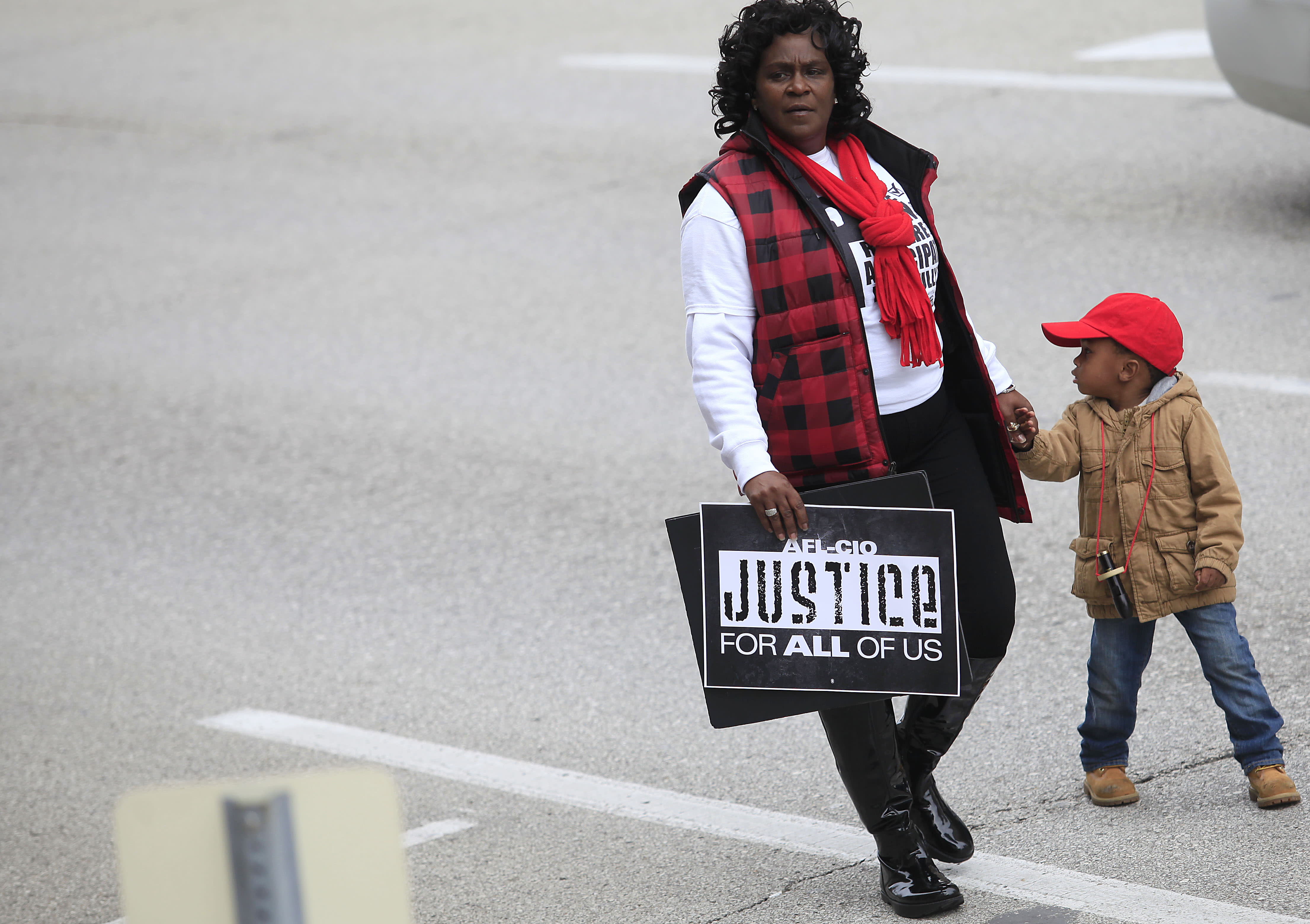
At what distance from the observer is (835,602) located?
11.3 feet

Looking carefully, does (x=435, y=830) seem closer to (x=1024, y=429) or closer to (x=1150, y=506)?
(x=1024, y=429)

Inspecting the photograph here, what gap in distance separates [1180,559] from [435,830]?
2.00 metres

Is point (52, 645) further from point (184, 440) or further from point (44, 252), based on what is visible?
point (44, 252)

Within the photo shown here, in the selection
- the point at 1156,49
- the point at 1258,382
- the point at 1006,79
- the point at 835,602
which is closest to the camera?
the point at 835,602

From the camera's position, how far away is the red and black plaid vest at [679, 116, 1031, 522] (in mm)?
3375

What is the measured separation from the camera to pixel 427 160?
36.8ft

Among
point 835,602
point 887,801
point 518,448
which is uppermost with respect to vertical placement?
point 835,602

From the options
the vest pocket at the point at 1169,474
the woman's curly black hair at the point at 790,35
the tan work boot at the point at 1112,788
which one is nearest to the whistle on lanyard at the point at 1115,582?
the vest pocket at the point at 1169,474

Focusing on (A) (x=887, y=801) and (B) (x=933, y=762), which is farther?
(B) (x=933, y=762)

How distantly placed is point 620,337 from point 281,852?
637cm

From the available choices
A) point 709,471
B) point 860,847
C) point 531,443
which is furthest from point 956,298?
point 531,443

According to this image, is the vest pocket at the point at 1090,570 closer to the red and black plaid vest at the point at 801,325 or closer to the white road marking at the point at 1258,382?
the red and black plaid vest at the point at 801,325

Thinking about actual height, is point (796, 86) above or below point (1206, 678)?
above

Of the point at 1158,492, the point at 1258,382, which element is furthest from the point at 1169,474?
the point at 1258,382
